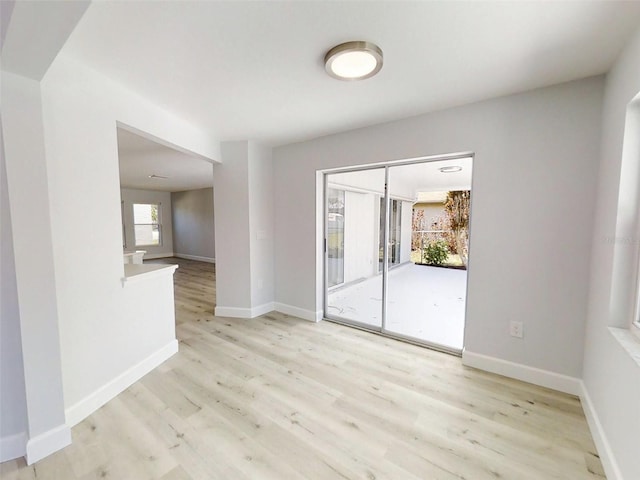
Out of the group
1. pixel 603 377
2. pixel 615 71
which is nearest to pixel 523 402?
pixel 603 377

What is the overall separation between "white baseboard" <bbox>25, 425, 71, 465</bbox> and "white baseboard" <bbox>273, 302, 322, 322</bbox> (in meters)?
2.40

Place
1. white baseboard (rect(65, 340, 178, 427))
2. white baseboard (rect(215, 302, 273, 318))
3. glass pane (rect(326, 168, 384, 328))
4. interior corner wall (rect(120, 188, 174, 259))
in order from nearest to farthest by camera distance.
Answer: white baseboard (rect(65, 340, 178, 427)), white baseboard (rect(215, 302, 273, 318)), glass pane (rect(326, 168, 384, 328)), interior corner wall (rect(120, 188, 174, 259))

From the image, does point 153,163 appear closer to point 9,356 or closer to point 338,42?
point 9,356

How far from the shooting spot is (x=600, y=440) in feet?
4.89

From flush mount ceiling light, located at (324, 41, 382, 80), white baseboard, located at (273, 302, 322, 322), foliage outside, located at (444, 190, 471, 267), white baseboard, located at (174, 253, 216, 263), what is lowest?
white baseboard, located at (273, 302, 322, 322)

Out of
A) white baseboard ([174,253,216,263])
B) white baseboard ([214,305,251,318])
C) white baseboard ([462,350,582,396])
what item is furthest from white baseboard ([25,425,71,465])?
white baseboard ([174,253,216,263])

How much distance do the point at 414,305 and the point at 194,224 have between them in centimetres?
742

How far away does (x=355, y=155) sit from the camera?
3.03 metres

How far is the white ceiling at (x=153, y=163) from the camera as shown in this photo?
3625 millimetres

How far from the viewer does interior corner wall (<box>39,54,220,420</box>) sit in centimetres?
162

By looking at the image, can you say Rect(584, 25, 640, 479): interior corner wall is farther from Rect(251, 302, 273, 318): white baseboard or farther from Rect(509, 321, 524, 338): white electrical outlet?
Rect(251, 302, 273, 318): white baseboard

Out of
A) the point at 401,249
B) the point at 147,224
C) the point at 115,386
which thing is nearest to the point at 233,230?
the point at 115,386

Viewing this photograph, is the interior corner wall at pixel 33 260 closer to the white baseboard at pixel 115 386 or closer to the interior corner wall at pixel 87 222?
the interior corner wall at pixel 87 222

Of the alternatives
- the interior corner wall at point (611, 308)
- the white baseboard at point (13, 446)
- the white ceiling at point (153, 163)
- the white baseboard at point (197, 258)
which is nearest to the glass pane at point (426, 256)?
the interior corner wall at point (611, 308)
